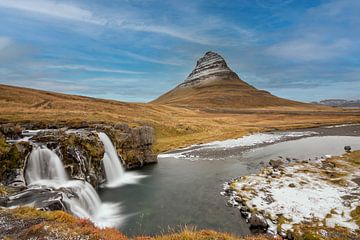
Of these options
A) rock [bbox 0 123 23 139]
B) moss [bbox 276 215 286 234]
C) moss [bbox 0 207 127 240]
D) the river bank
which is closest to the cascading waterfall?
the river bank

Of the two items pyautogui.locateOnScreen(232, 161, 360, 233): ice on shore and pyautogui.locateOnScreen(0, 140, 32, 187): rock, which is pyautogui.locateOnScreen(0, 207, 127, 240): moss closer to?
pyautogui.locateOnScreen(0, 140, 32, 187): rock

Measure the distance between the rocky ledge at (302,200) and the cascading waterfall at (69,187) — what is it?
1225 cm

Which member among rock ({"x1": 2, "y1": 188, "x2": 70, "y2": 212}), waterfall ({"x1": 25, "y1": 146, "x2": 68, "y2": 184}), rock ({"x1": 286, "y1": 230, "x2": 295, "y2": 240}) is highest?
waterfall ({"x1": 25, "y1": 146, "x2": 68, "y2": 184})

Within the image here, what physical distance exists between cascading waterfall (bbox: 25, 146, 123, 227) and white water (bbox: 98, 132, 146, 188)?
755cm

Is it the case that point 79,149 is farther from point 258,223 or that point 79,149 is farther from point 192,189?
point 258,223

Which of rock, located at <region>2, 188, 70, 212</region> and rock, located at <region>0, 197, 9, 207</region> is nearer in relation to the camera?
rock, located at <region>0, 197, 9, 207</region>

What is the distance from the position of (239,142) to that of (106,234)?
62.8 m

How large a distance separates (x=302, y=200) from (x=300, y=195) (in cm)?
154

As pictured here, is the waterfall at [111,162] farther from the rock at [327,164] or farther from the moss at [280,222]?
the rock at [327,164]

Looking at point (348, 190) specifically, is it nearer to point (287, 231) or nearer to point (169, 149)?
point (287, 231)

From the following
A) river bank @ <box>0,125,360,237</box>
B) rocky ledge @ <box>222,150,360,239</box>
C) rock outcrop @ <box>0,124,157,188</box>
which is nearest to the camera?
rocky ledge @ <box>222,150,360,239</box>

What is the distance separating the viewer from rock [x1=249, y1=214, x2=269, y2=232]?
2195cm

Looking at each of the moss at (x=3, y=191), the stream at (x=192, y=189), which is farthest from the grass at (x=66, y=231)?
the moss at (x=3, y=191)

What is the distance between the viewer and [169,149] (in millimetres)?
62875
